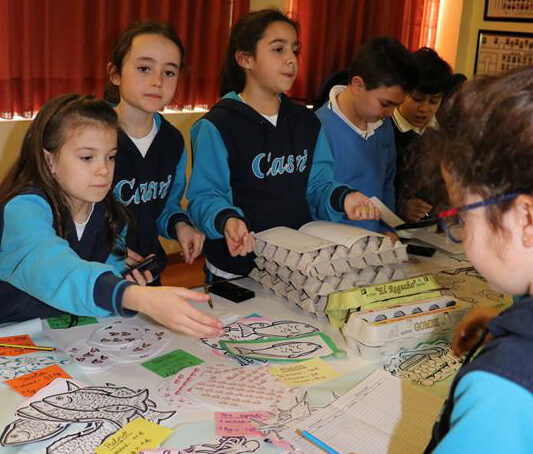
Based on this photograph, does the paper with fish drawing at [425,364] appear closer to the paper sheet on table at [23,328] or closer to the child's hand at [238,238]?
the child's hand at [238,238]

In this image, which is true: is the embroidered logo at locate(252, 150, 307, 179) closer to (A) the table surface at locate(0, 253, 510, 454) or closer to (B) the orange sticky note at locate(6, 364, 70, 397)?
(A) the table surface at locate(0, 253, 510, 454)

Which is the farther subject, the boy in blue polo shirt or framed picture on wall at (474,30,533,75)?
framed picture on wall at (474,30,533,75)

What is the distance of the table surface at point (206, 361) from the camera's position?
104 cm

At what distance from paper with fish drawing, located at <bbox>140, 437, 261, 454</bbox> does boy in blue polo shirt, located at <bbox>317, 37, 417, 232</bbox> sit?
52.2 inches

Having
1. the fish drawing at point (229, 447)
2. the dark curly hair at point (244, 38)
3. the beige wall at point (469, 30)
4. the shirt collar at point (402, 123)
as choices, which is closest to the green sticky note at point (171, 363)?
the fish drawing at point (229, 447)

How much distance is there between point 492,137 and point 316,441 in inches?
22.5

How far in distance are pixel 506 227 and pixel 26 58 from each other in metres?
2.76

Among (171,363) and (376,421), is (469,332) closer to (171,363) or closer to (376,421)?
(376,421)

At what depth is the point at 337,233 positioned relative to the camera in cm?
163

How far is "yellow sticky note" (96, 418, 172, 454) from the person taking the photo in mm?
979

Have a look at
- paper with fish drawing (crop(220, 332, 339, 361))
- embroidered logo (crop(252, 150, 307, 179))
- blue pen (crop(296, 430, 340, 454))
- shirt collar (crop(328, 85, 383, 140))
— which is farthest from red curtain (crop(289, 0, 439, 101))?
blue pen (crop(296, 430, 340, 454))

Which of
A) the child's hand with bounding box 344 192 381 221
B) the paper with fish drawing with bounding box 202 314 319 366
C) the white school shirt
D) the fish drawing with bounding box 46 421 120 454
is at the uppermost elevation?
the white school shirt

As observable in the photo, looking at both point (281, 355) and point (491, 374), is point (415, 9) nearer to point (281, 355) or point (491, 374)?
point (281, 355)

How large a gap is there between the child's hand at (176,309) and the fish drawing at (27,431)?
0.23 meters
